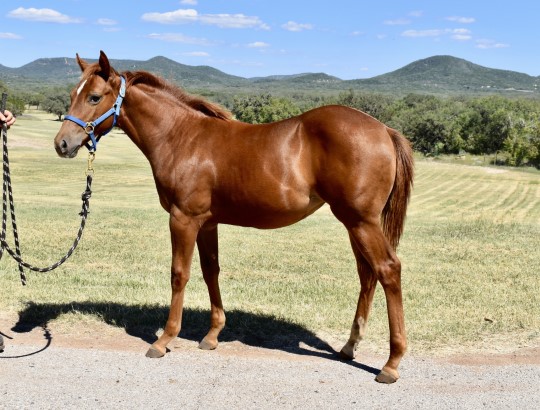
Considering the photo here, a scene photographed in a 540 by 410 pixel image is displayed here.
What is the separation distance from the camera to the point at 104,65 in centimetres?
542

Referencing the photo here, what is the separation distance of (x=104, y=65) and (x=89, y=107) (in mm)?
452

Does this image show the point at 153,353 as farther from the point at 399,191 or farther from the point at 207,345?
the point at 399,191

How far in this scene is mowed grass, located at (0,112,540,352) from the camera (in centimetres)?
649

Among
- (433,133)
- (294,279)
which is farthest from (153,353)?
(433,133)

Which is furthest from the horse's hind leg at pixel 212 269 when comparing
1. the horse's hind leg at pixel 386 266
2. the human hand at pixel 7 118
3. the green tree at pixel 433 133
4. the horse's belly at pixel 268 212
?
the green tree at pixel 433 133

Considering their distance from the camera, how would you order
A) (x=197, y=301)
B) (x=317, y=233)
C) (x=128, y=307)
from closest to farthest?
(x=128, y=307) < (x=197, y=301) < (x=317, y=233)

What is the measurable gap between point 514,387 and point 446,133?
87488 mm

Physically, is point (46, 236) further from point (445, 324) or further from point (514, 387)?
point (514, 387)

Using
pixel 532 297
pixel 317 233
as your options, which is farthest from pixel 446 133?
pixel 532 297

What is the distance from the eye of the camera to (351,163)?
5004 mm

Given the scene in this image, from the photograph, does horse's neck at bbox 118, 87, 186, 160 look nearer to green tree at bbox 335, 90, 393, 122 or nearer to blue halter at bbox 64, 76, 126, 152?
blue halter at bbox 64, 76, 126, 152

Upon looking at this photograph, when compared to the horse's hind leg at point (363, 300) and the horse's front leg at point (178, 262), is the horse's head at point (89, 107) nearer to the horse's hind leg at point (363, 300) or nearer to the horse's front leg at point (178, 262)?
the horse's front leg at point (178, 262)

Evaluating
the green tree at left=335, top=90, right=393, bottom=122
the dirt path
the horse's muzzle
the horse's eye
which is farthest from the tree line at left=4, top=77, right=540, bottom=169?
the horse's muzzle

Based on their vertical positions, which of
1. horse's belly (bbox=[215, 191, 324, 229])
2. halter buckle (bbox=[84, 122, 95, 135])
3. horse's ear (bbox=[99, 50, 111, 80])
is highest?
horse's ear (bbox=[99, 50, 111, 80])
